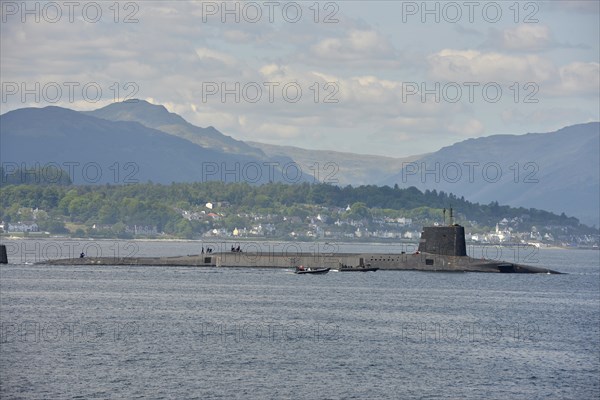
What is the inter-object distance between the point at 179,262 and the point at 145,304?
35161 mm

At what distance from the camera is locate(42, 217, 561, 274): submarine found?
329 ft

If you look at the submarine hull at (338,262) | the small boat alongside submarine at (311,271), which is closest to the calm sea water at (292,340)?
the small boat alongside submarine at (311,271)

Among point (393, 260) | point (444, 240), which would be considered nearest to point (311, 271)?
point (393, 260)

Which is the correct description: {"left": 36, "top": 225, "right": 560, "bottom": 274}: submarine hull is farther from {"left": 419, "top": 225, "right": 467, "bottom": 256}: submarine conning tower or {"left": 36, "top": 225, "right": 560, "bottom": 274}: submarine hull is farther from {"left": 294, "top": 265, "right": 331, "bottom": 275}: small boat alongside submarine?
{"left": 294, "top": 265, "right": 331, "bottom": 275}: small boat alongside submarine

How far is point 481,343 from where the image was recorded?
194 ft

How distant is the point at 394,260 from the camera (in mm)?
102938

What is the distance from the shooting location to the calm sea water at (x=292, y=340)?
47.1 metres

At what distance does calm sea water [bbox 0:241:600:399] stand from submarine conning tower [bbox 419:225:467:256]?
858 centimetres

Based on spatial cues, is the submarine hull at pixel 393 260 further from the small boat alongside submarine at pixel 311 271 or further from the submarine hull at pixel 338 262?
the small boat alongside submarine at pixel 311 271

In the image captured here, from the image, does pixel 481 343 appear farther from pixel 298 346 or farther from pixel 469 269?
pixel 469 269

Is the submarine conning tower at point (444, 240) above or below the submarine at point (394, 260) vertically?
above

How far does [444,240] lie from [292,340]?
44.1 meters

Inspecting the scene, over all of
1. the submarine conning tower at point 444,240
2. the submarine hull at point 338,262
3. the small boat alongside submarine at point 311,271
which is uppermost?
the submarine conning tower at point 444,240

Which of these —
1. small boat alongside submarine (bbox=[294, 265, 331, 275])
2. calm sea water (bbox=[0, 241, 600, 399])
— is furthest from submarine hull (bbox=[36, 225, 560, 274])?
calm sea water (bbox=[0, 241, 600, 399])
